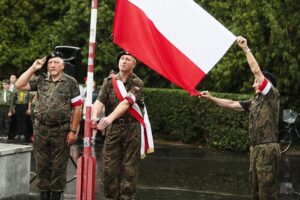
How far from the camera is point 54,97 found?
32.3ft

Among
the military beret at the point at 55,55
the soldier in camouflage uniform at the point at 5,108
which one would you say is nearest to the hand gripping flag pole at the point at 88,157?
the military beret at the point at 55,55

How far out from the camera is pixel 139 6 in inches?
342

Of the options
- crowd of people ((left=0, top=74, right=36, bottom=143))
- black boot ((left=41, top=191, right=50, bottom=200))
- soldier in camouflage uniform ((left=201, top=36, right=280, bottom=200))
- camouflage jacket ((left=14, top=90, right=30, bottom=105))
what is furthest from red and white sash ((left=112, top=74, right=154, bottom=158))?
camouflage jacket ((left=14, top=90, right=30, bottom=105))

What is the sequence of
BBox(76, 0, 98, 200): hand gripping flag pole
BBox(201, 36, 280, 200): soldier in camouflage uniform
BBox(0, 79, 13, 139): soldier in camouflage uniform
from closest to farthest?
BBox(76, 0, 98, 200): hand gripping flag pole
BBox(201, 36, 280, 200): soldier in camouflage uniform
BBox(0, 79, 13, 139): soldier in camouflage uniform

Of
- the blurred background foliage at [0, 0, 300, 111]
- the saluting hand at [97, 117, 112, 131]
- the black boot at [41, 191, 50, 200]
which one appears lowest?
the black boot at [41, 191, 50, 200]

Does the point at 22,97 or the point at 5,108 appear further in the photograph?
the point at 5,108

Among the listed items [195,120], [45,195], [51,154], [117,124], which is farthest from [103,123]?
[195,120]

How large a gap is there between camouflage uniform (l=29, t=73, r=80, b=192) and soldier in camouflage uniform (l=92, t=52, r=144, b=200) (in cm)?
71

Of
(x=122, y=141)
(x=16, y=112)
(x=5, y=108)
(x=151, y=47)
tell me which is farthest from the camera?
(x=5, y=108)

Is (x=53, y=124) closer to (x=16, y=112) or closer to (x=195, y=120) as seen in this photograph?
(x=195, y=120)

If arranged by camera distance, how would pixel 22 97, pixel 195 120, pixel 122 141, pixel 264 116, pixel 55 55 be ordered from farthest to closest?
pixel 22 97 → pixel 195 120 → pixel 55 55 → pixel 122 141 → pixel 264 116

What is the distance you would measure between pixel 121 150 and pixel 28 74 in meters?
1.59

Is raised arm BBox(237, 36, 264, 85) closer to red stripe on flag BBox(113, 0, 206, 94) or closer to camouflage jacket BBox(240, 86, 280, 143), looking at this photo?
camouflage jacket BBox(240, 86, 280, 143)

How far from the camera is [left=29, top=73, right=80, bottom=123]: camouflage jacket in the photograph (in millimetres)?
9797
